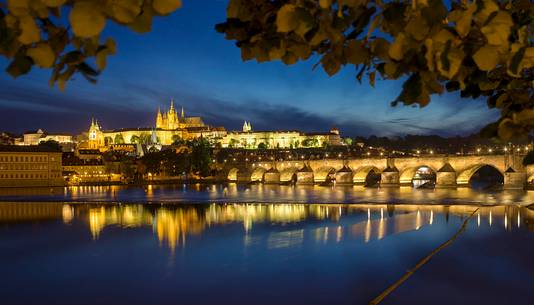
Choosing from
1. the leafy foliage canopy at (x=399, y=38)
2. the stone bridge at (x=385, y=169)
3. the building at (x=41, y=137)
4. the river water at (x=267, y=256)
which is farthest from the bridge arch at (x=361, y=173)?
the building at (x=41, y=137)

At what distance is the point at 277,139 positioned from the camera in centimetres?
15062

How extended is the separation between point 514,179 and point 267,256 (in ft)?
135

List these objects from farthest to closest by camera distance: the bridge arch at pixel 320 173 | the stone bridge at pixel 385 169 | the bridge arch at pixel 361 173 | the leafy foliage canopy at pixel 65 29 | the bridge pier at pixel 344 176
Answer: the bridge arch at pixel 320 173 → the bridge arch at pixel 361 173 → the bridge pier at pixel 344 176 → the stone bridge at pixel 385 169 → the leafy foliage canopy at pixel 65 29

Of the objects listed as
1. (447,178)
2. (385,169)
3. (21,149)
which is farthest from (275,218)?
(21,149)

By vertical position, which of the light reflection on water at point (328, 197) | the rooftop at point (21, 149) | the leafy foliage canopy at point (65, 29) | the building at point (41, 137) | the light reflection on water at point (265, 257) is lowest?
the light reflection on water at point (328, 197)

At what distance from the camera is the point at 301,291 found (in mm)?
13562

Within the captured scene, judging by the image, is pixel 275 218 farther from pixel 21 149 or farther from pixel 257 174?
pixel 257 174

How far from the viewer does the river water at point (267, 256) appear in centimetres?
1347

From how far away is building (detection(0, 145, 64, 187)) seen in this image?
67125mm

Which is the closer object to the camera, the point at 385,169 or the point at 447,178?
the point at 447,178

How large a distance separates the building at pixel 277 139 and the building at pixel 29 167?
74564 millimetres

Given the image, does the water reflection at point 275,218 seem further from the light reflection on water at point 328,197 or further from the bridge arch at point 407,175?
the bridge arch at point 407,175

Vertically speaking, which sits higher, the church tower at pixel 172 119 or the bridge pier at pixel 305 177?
the church tower at pixel 172 119

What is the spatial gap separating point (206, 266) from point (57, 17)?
16142 millimetres
